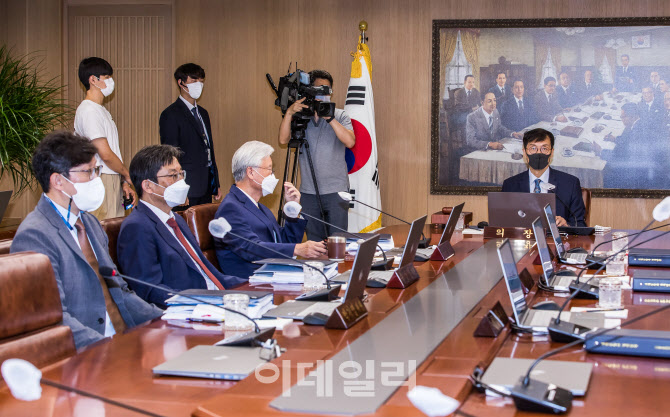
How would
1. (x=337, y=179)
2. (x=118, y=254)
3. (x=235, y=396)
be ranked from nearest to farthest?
1. (x=235, y=396)
2. (x=118, y=254)
3. (x=337, y=179)

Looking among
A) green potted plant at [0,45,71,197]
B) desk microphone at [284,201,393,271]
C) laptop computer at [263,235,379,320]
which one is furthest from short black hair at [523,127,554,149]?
green potted plant at [0,45,71,197]

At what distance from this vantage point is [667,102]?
6.15 m

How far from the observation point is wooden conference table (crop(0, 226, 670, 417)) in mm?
1478

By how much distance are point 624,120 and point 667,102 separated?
1.17 feet

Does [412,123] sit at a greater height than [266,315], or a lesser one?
greater

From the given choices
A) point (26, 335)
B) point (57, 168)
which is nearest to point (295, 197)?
point (57, 168)

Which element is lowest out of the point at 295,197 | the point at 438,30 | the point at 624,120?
the point at 295,197

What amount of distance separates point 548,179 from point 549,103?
5.47 ft

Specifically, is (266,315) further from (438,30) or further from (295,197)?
(438,30)

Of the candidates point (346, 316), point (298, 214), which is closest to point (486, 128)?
point (298, 214)

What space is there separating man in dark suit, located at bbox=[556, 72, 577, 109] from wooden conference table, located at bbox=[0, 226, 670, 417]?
4.18 metres

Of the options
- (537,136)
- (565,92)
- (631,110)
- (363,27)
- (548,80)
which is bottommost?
(537,136)

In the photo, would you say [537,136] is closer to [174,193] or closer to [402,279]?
[402,279]

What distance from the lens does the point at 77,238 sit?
9.03 feet
